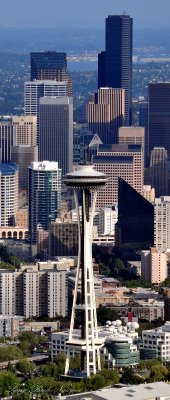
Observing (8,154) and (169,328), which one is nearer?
(169,328)

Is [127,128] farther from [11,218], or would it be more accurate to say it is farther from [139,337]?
[139,337]

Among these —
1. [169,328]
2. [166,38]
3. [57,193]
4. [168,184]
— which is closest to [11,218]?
[57,193]

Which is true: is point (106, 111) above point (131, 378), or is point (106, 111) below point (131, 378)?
above

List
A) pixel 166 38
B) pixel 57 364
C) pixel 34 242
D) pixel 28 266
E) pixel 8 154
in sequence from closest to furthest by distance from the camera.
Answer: pixel 57 364 → pixel 28 266 → pixel 34 242 → pixel 8 154 → pixel 166 38

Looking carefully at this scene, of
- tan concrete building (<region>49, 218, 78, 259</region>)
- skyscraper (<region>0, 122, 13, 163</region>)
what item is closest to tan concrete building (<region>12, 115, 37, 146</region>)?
skyscraper (<region>0, 122, 13, 163</region>)

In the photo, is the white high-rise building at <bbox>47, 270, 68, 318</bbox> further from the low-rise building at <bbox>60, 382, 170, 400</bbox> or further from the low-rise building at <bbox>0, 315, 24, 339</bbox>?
the low-rise building at <bbox>60, 382, 170, 400</bbox>

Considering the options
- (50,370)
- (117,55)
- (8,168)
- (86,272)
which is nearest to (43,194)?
(8,168)

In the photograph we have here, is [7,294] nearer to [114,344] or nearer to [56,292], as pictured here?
[56,292]
